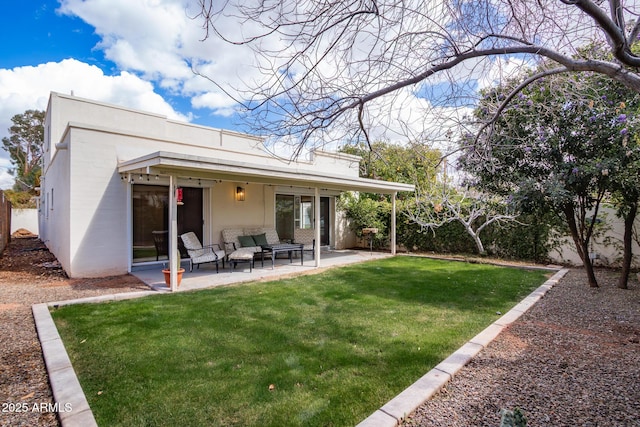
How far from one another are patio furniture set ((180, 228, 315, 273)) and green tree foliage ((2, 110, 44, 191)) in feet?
126

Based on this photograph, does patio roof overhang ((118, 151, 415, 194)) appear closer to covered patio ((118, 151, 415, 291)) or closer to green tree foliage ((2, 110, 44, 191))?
covered patio ((118, 151, 415, 291))

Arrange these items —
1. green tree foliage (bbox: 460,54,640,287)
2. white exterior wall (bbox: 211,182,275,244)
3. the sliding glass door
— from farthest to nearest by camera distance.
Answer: white exterior wall (bbox: 211,182,275,244) < the sliding glass door < green tree foliage (bbox: 460,54,640,287)

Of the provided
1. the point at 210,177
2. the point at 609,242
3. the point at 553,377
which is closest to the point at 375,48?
the point at 553,377

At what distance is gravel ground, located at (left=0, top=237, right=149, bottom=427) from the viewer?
284 cm

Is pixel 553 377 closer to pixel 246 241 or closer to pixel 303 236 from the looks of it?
pixel 246 241

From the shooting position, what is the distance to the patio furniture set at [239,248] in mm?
8914

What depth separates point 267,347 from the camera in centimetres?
409

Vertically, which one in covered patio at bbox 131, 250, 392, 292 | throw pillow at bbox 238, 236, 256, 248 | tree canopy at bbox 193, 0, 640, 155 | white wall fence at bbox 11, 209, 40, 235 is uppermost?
tree canopy at bbox 193, 0, 640, 155

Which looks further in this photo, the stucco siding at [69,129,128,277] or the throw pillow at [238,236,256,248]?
the throw pillow at [238,236,256,248]

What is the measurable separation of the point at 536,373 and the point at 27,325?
6.77 metres

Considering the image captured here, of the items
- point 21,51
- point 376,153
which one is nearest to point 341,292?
point 376,153

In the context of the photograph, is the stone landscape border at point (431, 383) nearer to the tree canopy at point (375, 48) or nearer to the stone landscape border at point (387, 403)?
the stone landscape border at point (387, 403)

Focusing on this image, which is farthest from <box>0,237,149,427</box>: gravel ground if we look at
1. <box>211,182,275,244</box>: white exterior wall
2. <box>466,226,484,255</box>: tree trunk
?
<box>466,226,484,255</box>: tree trunk

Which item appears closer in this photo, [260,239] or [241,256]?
[241,256]
